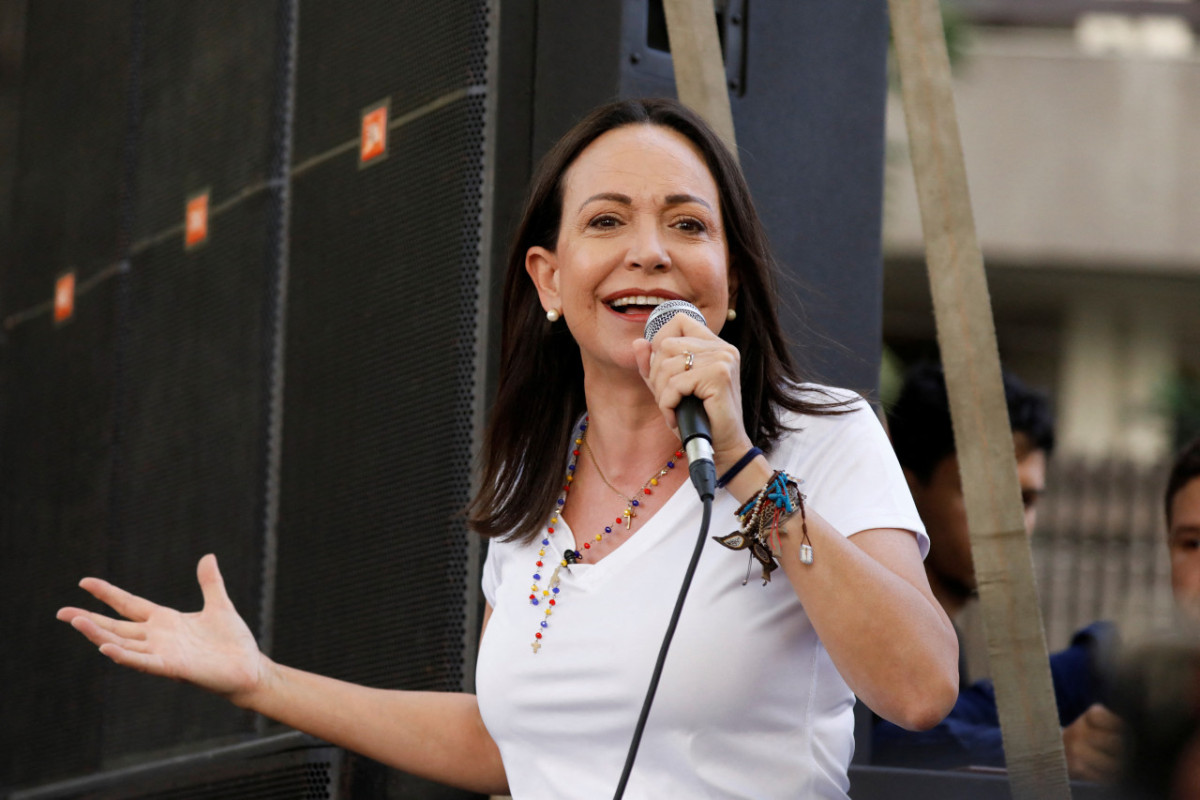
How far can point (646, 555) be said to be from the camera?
6.16 ft

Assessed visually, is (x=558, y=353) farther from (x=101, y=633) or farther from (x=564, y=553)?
(x=101, y=633)

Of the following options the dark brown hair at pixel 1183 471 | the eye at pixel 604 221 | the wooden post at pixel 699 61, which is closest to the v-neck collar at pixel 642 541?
the eye at pixel 604 221

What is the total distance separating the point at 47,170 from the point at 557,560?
340cm

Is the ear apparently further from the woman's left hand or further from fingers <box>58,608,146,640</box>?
fingers <box>58,608,146,640</box>

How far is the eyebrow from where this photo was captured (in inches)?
77.4

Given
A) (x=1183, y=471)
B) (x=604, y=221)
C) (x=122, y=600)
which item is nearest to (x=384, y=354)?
(x=122, y=600)

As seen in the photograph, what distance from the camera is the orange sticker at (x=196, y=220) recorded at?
3.71 metres

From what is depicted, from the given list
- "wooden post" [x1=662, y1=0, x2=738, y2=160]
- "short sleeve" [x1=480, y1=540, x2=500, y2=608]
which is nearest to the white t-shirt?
"short sleeve" [x1=480, y1=540, x2=500, y2=608]

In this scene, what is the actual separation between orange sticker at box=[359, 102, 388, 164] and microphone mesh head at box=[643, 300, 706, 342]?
1329 mm

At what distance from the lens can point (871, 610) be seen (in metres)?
1.61

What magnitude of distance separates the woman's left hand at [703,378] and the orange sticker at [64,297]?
324 cm

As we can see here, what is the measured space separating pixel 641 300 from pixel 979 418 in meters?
0.71

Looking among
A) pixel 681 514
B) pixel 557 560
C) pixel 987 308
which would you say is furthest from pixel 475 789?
pixel 987 308

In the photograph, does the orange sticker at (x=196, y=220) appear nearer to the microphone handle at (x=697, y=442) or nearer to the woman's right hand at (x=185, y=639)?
the woman's right hand at (x=185, y=639)
